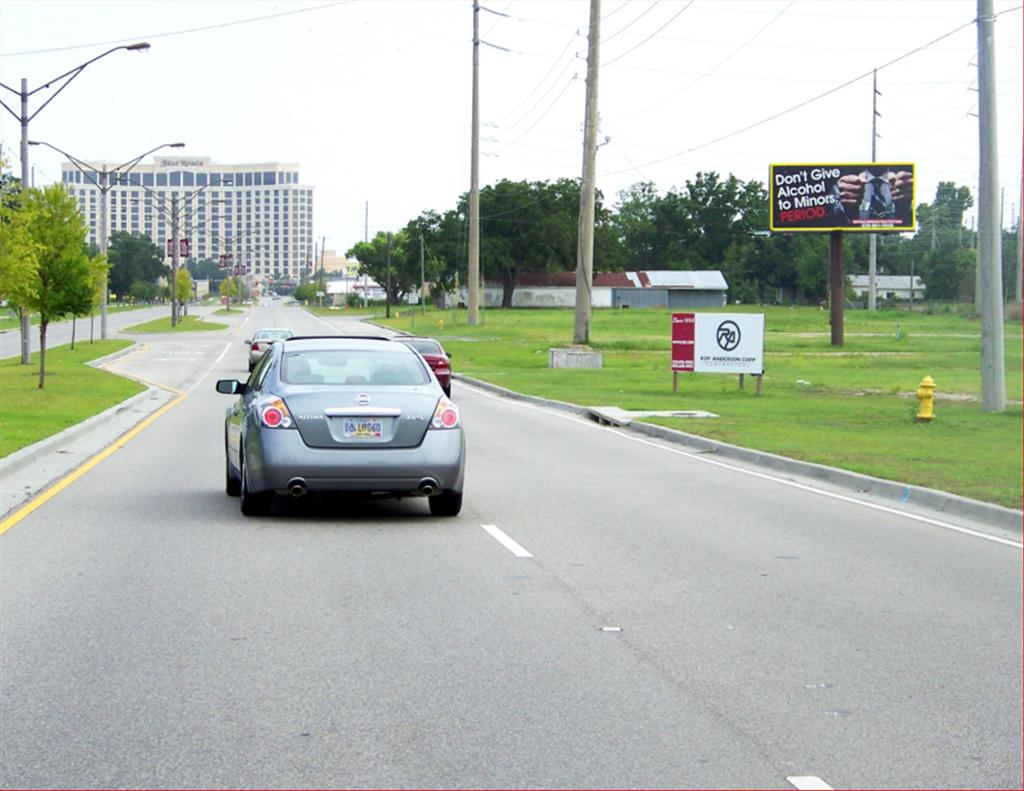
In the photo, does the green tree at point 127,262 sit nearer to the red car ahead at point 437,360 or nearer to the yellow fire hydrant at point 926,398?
the red car ahead at point 437,360

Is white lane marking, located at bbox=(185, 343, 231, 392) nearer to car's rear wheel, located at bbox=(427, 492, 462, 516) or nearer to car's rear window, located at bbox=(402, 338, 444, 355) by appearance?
car's rear window, located at bbox=(402, 338, 444, 355)

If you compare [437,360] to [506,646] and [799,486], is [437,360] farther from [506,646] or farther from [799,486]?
[506,646]

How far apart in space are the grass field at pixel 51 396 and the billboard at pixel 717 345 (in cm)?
1277

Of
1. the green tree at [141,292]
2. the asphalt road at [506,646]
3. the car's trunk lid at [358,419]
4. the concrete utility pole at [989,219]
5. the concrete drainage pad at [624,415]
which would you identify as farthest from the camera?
the green tree at [141,292]

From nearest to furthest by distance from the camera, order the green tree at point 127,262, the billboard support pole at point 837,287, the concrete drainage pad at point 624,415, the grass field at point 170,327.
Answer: the concrete drainage pad at point 624,415, the billboard support pole at point 837,287, the grass field at point 170,327, the green tree at point 127,262

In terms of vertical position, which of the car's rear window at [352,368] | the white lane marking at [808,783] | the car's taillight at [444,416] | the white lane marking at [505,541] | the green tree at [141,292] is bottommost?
the white lane marking at [505,541]

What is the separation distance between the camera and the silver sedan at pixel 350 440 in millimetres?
12828

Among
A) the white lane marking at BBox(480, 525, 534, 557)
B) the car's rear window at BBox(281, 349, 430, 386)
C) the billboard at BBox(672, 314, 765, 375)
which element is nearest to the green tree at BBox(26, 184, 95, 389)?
the billboard at BBox(672, 314, 765, 375)

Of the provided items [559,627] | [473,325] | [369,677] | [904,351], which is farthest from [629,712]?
[473,325]

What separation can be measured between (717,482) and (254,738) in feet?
38.0

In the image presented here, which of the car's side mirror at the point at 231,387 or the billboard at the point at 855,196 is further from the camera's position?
the billboard at the point at 855,196

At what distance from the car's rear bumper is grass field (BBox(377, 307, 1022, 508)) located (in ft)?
16.3

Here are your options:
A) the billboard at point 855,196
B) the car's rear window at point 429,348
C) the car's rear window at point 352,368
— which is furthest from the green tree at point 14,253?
the billboard at point 855,196

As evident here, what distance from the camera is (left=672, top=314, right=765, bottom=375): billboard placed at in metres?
34.2
